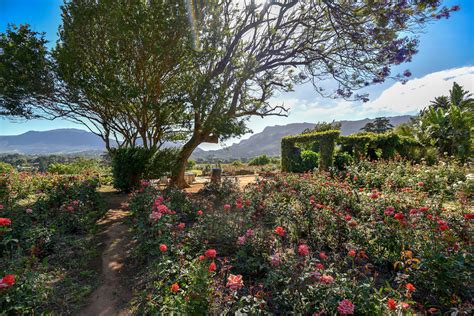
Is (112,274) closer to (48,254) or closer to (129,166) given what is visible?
(48,254)

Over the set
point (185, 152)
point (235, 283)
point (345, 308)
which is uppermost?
point (185, 152)

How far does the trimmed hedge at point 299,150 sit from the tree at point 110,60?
342 inches

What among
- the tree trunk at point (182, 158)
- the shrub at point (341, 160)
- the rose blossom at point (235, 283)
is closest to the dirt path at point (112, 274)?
the rose blossom at point (235, 283)

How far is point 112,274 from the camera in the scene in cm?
330

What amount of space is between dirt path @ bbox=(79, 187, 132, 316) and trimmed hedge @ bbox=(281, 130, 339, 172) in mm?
11584

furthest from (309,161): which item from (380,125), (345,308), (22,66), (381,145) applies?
(380,125)

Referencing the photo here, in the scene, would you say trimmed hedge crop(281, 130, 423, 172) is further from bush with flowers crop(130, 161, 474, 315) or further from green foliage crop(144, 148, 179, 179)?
green foliage crop(144, 148, 179, 179)

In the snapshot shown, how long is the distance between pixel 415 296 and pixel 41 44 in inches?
539

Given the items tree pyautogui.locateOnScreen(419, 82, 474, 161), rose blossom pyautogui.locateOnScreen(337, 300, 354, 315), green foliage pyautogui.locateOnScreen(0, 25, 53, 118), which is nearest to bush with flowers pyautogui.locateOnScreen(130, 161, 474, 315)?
rose blossom pyautogui.locateOnScreen(337, 300, 354, 315)

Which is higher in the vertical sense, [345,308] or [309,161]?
[345,308]

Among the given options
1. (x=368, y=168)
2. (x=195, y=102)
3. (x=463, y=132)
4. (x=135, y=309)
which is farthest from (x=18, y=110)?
(x=463, y=132)

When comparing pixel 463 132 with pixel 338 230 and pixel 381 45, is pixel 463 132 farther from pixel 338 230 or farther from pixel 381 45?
pixel 338 230

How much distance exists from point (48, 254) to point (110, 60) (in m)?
7.31

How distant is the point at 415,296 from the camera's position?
2.52m
